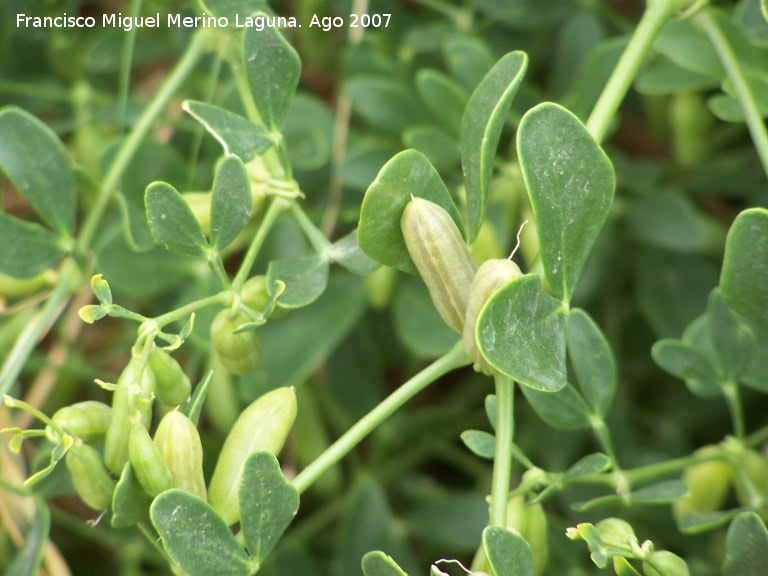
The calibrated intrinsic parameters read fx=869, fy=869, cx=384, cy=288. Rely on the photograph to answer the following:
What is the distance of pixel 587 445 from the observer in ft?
2.91

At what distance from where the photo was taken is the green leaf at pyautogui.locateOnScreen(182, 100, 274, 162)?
1.56 ft

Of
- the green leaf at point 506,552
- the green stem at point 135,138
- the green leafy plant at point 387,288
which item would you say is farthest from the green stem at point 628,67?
the green stem at point 135,138

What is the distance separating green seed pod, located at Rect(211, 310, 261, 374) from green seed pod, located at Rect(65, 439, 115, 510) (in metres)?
0.08

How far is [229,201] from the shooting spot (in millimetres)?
454

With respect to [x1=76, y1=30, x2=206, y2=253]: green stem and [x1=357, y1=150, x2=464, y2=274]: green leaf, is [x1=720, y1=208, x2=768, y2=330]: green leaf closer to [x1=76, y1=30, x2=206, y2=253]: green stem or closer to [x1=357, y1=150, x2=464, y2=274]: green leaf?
[x1=357, y1=150, x2=464, y2=274]: green leaf

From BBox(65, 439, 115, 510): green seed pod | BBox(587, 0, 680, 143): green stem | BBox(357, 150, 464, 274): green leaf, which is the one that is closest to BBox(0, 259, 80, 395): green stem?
BBox(65, 439, 115, 510): green seed pod

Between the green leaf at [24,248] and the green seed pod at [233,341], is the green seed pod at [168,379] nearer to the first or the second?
the green seed pod at [233,341]

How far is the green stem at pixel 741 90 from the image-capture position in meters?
0.51

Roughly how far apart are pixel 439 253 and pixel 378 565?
15cm

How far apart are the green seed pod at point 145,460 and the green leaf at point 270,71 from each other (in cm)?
20

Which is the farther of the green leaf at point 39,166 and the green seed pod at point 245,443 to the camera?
the green leaf at point 39,166

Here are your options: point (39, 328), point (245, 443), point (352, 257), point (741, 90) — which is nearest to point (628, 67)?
point (741, 90)

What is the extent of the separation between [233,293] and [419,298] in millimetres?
323

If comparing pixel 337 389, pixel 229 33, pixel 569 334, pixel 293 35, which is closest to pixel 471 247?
pixel 569 334
